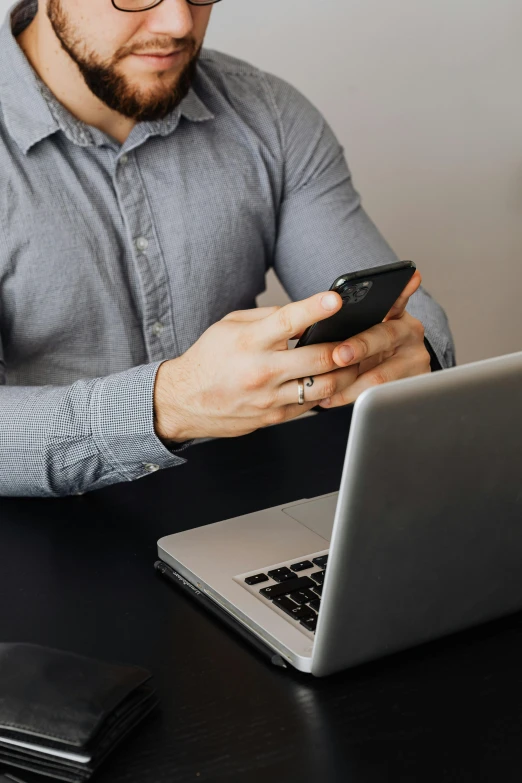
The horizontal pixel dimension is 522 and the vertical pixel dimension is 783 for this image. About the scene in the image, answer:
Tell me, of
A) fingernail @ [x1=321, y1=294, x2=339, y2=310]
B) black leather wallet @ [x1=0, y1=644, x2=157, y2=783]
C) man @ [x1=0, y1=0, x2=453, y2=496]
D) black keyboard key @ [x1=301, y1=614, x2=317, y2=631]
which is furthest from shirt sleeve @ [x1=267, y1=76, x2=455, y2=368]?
black leather wallet @ [x1=0, y1=644, x2=157, y2=783]

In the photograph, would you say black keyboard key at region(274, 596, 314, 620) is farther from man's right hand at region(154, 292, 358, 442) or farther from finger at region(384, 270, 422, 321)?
finger at region(384, 270, 422, 321)

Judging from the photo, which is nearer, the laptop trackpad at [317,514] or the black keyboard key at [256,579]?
the black keyboard key at [256,579]

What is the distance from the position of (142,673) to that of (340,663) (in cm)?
15

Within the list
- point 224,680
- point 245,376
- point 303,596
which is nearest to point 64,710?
point 224,680

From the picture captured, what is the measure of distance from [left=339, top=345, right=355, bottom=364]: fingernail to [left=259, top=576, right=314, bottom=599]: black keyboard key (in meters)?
0.22

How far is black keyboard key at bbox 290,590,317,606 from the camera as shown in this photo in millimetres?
868

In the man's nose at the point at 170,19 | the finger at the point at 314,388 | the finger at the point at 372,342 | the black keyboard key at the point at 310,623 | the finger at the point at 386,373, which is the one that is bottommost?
the black keyboard key at the point at 310,623

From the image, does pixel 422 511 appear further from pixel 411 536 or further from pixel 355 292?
pixel 355 292

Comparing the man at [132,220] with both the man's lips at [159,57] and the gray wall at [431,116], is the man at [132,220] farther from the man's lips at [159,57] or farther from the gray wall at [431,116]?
the gray wall at [431,116]

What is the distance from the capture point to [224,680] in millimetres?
796

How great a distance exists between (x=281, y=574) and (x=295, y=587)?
3 centimetres

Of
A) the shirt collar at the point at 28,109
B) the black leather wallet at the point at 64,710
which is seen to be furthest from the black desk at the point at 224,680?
the shirt collar at the point at 28,109

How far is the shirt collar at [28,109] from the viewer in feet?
4.82

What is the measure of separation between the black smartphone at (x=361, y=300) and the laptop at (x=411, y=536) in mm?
199
